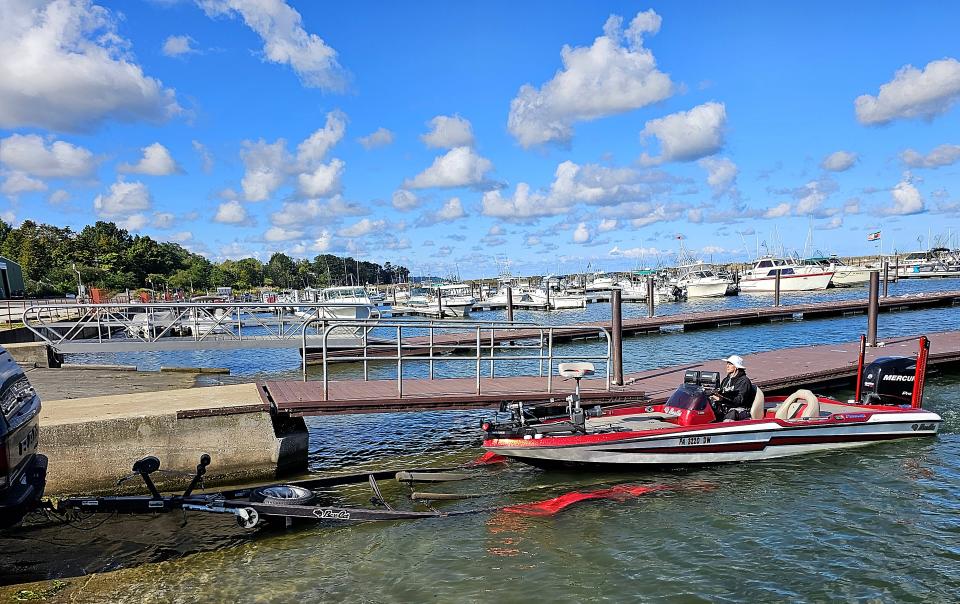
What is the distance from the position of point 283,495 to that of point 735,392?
7.84m

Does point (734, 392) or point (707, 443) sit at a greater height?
point (734, 392)

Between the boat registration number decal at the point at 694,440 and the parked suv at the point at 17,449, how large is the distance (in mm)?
8881

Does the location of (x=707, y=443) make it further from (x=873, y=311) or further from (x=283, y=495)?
(x=873, y=311)

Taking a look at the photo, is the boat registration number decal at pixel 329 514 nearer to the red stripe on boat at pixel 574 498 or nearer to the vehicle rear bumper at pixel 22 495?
the red stripe on boat at pixel 574 498

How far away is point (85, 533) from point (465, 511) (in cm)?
501

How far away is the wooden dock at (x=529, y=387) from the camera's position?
1109 centimetres

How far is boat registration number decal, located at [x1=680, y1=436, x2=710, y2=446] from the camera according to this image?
10586mm

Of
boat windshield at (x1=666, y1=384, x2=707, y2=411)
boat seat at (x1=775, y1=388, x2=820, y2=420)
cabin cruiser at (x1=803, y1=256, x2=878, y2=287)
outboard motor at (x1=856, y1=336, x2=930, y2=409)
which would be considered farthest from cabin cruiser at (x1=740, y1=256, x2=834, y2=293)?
boat windshield at (x1=666, y1=384, x2=707, y2=411)

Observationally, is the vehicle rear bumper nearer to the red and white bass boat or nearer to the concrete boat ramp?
the concrete boat ramp

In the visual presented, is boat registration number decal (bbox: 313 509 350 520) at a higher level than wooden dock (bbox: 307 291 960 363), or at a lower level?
lower

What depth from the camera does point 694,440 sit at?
Result: 419 inches

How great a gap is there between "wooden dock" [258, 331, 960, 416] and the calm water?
58.2 inches

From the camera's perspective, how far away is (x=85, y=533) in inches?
326

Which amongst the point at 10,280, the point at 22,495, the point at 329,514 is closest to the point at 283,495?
the point at 329,514
